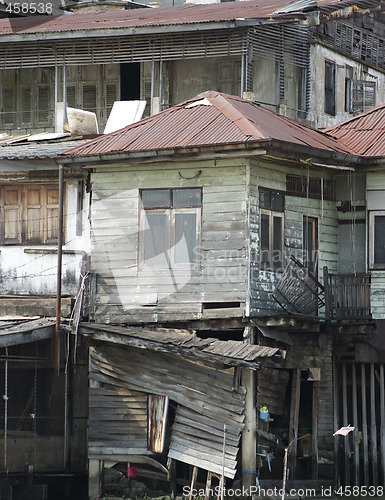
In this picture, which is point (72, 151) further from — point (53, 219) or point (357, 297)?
point (357, 297)

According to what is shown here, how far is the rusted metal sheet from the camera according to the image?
21.6 m

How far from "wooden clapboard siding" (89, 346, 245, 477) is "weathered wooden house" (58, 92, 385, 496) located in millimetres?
30

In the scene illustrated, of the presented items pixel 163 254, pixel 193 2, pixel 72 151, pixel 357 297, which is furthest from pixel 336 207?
pixel 193 2

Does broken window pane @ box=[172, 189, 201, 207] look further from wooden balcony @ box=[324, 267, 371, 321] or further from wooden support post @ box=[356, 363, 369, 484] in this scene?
wooden support post @ box=[356, 363, 369, 484]

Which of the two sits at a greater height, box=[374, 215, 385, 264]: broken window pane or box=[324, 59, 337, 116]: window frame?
box=[324, 59, 337, 116]: window frame

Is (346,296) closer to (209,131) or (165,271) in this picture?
(165,271)

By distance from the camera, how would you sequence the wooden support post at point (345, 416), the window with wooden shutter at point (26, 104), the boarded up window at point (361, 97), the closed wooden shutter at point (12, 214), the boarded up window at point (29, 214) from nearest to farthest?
the wooden support post at point (345, 416) < the boarded up window at point (29, 214) < the closed wooden shutter at point (12, 214) < the window with wooden shutter at point (26, 104) < the boarded up window at point (361, 97)

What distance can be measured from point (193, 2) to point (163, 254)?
14.2m

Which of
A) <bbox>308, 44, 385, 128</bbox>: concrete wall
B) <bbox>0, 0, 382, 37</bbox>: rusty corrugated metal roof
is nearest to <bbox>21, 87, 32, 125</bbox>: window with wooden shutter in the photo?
<bbox>0, 0, 382, 37</bbox>: rusty corrugated metal roof

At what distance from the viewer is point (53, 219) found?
79.2 feet

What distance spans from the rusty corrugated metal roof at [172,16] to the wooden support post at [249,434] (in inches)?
354

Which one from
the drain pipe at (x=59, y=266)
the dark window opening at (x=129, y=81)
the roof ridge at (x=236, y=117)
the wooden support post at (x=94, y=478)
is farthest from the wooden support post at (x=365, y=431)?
the dark window opening at (x=129, y=81)

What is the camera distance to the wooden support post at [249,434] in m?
21.0

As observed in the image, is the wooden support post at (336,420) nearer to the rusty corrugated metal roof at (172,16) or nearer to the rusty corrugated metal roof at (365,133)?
the rusty corrugated metal roof at (365,133)
